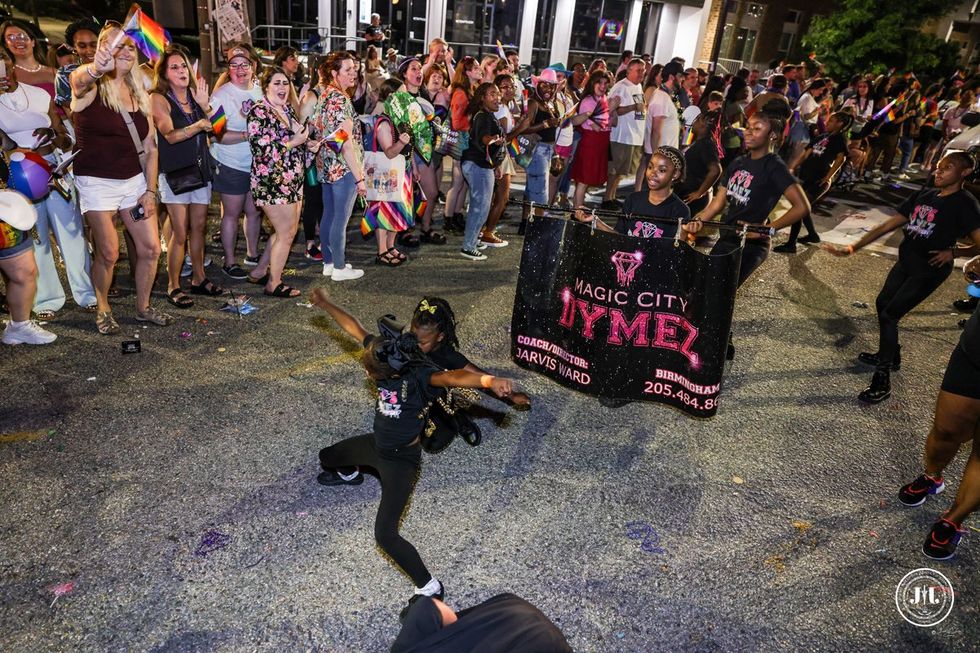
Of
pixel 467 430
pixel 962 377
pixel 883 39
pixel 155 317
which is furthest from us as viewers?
pixel 883 39

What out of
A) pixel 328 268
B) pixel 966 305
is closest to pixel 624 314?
pixel 328 268

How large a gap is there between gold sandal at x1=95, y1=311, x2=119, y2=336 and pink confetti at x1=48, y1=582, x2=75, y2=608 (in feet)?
9.18

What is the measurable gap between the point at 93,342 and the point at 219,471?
2177 mm

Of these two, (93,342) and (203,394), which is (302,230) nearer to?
(93,342)

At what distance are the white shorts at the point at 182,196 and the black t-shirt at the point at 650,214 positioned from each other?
3605mm

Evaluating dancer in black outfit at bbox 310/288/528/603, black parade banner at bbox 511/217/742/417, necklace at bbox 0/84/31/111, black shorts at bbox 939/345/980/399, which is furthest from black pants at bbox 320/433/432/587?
necklace at bbox 0/84/31/111

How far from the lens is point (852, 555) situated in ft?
11.9

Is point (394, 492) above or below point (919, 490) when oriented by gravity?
above

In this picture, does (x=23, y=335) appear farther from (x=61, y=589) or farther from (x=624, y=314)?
(x=624, y=314)

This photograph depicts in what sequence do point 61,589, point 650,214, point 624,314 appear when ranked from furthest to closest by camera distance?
point 650,214 < point 624,314 < point 61,589

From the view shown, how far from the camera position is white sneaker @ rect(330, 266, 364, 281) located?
6848mm

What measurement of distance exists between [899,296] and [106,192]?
6.17 metres

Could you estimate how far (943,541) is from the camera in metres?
3.63

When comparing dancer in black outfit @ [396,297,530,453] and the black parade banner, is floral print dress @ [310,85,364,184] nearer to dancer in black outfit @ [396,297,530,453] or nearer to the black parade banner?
the black parade banner
